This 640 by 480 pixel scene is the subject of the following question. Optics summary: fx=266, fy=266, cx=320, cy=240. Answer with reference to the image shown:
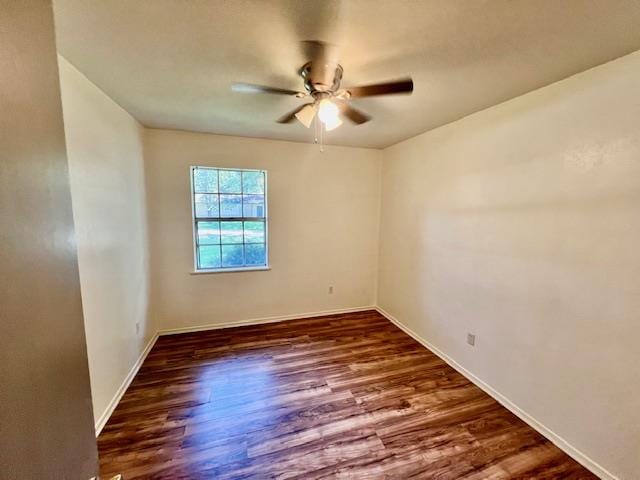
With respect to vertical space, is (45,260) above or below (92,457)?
above

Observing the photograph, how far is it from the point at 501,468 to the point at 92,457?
2.09 metres

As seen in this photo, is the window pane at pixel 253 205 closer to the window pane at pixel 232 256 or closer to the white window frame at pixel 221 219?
the white window frame at pixel 221 219

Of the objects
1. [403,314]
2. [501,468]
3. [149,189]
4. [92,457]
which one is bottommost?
[501,468]

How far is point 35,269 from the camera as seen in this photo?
1.86 ft

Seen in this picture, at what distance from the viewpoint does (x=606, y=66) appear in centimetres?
153

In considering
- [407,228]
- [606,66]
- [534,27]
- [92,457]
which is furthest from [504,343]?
Answer: [92,457]

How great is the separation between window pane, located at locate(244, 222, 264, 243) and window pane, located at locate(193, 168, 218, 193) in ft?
1.96

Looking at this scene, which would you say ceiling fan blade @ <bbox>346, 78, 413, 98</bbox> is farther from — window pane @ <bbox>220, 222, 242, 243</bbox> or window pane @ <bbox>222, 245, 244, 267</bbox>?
window pane @ <bbox>222, 245, 244, 267</bbox>

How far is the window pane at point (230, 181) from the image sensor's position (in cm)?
330

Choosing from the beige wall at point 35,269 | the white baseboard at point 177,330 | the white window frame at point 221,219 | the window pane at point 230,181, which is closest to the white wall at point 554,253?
the white baseboard at point 177,330

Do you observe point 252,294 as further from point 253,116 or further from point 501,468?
point 501,468

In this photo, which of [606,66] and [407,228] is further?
[407,228]

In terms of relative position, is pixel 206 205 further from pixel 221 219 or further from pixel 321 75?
pixel 321 75

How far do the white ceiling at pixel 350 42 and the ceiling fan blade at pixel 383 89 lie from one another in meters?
0.19
